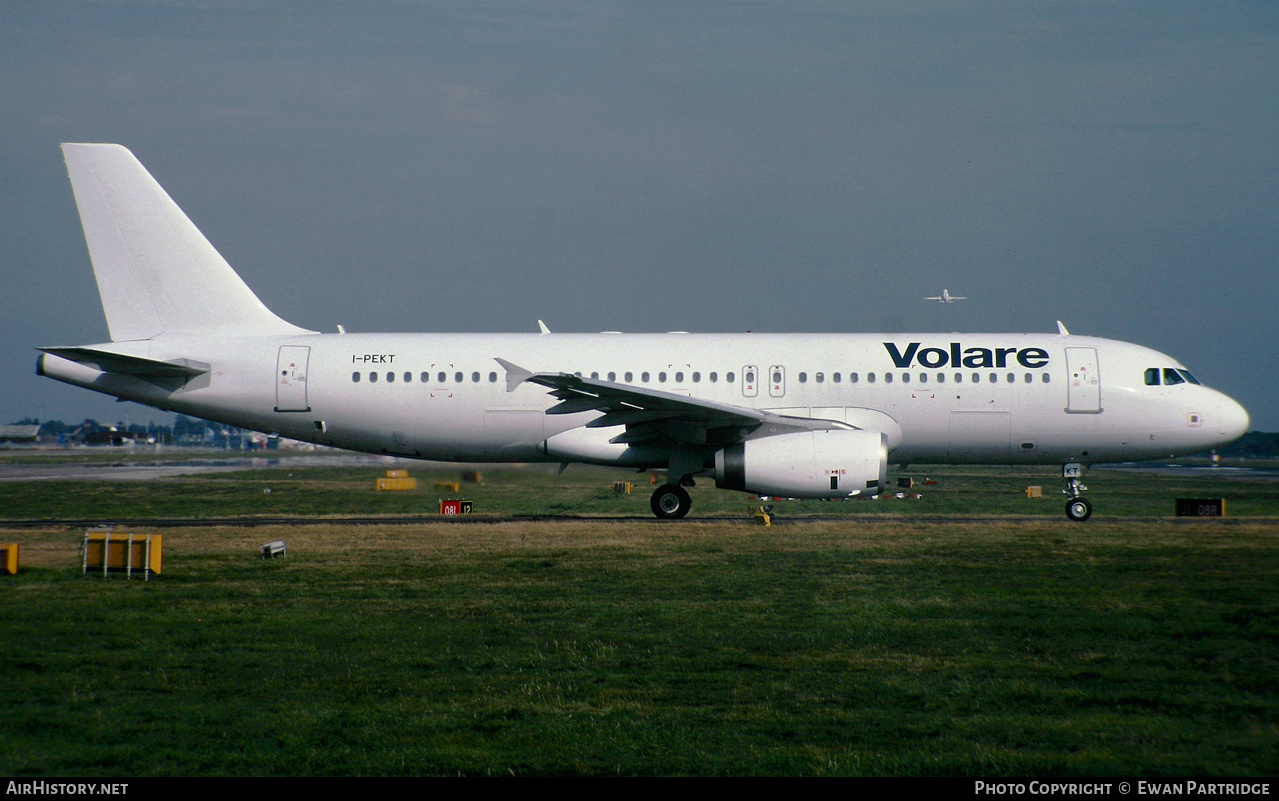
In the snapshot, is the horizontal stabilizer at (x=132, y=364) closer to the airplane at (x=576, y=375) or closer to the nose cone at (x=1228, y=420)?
the airplane at (x=576, y=375)

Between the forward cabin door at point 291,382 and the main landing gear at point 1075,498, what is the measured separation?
16020 mm

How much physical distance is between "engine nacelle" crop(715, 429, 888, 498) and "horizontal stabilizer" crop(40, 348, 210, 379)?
11469 millimetres

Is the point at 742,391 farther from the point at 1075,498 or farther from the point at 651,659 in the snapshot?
the point at 651,659

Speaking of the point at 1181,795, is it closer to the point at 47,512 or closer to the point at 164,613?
the point at 164,613

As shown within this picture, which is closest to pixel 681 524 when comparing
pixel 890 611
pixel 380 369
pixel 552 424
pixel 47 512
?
pixel 552 424

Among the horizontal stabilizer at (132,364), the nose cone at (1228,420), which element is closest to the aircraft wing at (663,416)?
the horizontal stabilizer at (132,364)

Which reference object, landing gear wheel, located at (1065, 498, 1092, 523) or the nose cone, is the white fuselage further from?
landing gear wheel, located at (1065, 498, 1092, 523)

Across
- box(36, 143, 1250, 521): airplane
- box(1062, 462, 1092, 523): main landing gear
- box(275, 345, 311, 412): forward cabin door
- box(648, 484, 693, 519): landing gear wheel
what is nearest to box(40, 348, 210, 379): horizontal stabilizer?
box(36, 143, 1250, 521): airplane

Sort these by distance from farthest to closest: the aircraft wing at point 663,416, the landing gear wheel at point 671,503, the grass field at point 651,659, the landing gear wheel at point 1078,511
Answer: the landing gear wheel at point 671,503 < the landing gear wheel at point 1078,511 < the aircraft wing at point 663,416 < the grass field at point 651,659

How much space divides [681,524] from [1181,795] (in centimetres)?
1550

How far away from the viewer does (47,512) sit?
83.2ft

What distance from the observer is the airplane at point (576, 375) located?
22750 mm

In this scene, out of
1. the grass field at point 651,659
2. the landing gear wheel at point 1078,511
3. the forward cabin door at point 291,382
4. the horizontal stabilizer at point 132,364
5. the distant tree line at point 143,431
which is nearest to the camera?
the grass field at point 651,659

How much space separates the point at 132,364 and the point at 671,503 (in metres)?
11.3
